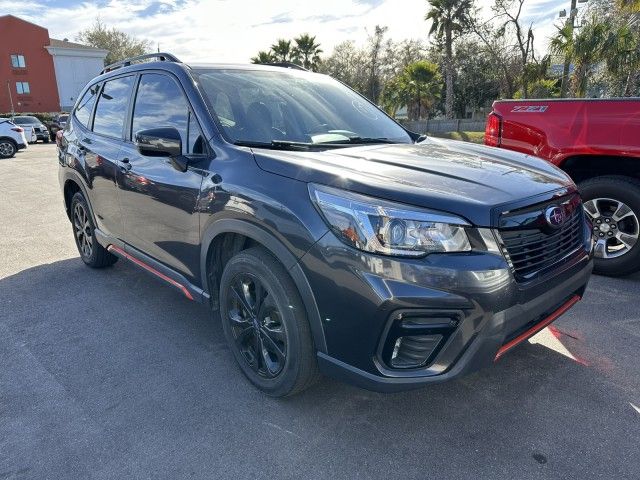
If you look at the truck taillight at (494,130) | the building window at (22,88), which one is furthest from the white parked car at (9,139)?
the building window at (22,88)

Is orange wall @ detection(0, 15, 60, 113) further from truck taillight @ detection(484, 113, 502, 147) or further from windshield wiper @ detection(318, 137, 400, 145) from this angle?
windshield wiper @ detection(318, 137, 400, 145)

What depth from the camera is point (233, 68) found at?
11.2ft

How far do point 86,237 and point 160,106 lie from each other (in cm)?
219

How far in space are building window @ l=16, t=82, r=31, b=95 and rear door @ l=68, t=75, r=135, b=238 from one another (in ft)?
179

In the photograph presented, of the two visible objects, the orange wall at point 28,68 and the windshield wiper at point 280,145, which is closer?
the windshield wiper at point 280,145

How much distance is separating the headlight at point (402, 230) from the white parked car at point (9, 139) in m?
20.9

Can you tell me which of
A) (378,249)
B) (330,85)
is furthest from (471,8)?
(378,249)

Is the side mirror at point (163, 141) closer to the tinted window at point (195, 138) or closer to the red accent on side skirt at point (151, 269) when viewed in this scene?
the tinted window at point (195, 138)

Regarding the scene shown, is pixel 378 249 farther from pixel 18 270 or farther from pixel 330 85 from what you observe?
Answer: pixel 18 270

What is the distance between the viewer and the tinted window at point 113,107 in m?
3.82

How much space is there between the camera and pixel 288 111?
3.22 metres

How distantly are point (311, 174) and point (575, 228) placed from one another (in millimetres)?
1604

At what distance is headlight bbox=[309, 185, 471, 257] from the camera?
200cm

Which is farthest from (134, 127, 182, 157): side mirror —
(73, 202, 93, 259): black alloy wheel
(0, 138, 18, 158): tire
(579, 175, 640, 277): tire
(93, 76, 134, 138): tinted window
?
(0, 138, 18, 158): tire
